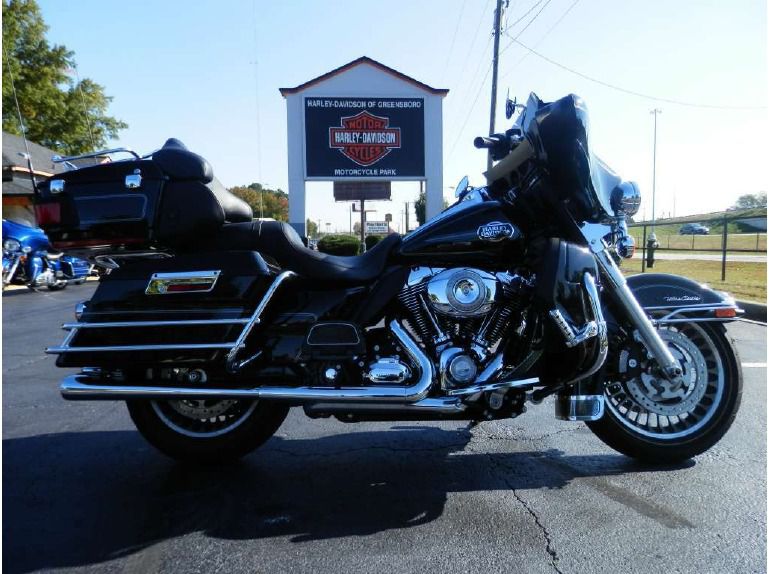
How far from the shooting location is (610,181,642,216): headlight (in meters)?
2.76

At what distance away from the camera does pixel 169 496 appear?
106 inches

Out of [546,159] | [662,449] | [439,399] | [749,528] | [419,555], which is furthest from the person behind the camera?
[662,449]

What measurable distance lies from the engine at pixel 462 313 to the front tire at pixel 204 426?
0.96m

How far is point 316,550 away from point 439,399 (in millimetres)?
829

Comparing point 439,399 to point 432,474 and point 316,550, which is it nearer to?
point 432,474

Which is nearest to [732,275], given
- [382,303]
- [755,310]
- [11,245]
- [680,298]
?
[755,310]

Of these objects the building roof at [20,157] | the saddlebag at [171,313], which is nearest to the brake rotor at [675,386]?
the saddlebag at [171,313]

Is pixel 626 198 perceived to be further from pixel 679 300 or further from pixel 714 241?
pixel 714 241

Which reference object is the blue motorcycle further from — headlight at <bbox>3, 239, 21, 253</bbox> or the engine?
the engine

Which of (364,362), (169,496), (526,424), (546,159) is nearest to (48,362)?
(169,496)

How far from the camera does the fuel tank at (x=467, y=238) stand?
2648mm

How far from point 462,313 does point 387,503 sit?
96 cm

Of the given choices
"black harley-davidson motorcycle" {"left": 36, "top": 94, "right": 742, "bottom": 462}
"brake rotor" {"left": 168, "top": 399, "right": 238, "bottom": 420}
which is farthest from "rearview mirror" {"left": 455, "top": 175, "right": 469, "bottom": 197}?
"brake rotor" {"left": 168, "top": 399, "right": 238, "bottom": 420}

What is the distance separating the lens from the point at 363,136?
22531 mm
